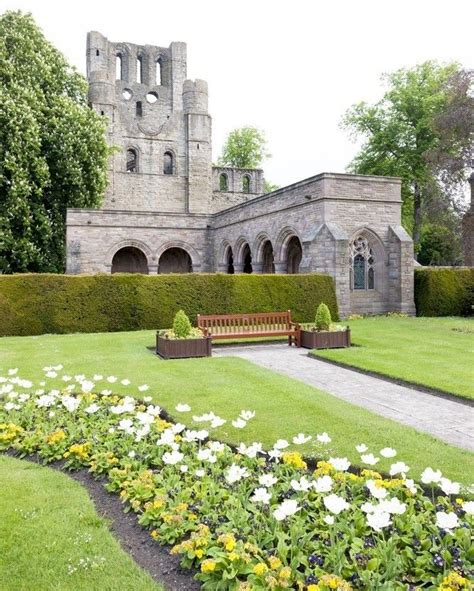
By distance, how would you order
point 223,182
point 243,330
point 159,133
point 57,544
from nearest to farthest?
point 57,544 < point 243,330 < point 159,133 < point 223,182

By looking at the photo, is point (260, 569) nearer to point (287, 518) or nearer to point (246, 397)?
point (287, 518)

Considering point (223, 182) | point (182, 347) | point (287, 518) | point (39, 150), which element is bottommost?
point (287, 518)

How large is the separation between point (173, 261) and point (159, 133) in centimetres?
1355

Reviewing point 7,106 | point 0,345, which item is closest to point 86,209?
point 7,106

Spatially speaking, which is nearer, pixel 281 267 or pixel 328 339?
pixel 328 339

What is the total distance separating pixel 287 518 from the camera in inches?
146

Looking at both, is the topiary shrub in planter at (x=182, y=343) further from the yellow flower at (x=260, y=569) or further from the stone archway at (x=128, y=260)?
the stone archway at (x=128, y=260)

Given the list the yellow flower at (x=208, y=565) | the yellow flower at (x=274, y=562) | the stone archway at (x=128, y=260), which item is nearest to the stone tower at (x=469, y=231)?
the stone archway at (x=128, y=260)

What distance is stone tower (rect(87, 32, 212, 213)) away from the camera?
128ft

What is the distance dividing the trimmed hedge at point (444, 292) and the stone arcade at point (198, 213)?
531mm

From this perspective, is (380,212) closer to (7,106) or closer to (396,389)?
(396,389)

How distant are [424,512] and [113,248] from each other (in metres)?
25.2

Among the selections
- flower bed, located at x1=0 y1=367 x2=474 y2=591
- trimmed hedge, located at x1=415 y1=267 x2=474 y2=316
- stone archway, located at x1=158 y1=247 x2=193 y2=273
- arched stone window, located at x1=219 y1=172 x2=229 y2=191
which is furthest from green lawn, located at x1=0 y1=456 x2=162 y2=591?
arched stone window, located at x1=219 y1=172 x2=229 y2=191

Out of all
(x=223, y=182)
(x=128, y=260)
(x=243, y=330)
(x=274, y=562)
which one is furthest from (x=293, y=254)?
(x=223, y=182)
